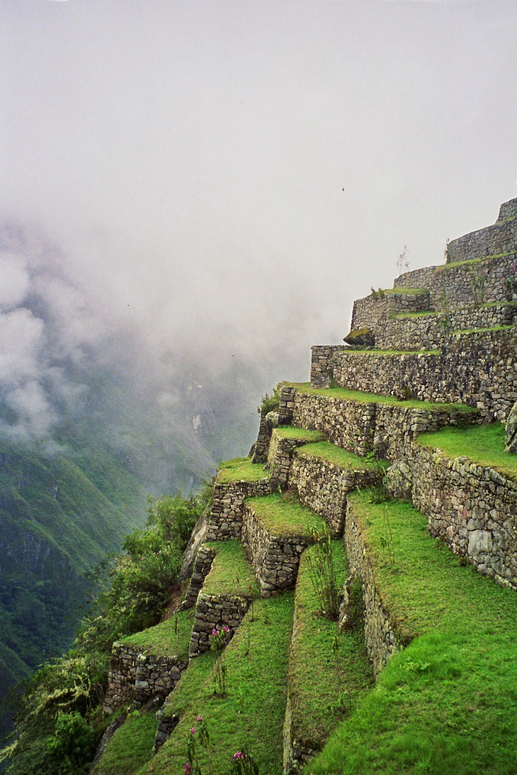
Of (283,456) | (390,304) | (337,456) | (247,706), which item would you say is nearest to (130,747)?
(247,706)

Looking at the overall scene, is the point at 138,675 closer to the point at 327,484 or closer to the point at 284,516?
the point at 284,516

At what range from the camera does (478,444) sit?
328 inches

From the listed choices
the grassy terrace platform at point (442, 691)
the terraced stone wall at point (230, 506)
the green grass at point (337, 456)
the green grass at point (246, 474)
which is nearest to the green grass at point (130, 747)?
the terraced stone wall at point (230, 506)

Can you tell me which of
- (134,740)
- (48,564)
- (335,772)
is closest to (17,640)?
(48,564)

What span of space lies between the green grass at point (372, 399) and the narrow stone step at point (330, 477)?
1.78 metres

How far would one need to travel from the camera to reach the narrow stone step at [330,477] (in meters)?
11.0

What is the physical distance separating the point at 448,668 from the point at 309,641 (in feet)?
10.8

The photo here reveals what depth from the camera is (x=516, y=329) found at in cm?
923

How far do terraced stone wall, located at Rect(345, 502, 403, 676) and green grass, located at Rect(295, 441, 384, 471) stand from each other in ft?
7.48

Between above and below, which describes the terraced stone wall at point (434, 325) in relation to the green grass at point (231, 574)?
above

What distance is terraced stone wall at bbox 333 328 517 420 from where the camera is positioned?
9250 mm

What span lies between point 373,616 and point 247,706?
117 inches

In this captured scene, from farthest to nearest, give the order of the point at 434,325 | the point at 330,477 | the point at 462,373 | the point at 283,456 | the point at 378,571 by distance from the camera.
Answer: the point at 283,456 → the point at 434,325 → the point at 330,477 → the point at 462,373 → the point at 378,571

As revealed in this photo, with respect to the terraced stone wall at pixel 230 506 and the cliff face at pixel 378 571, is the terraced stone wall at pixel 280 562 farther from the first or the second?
the terraced stone wall at pixel 230 506
